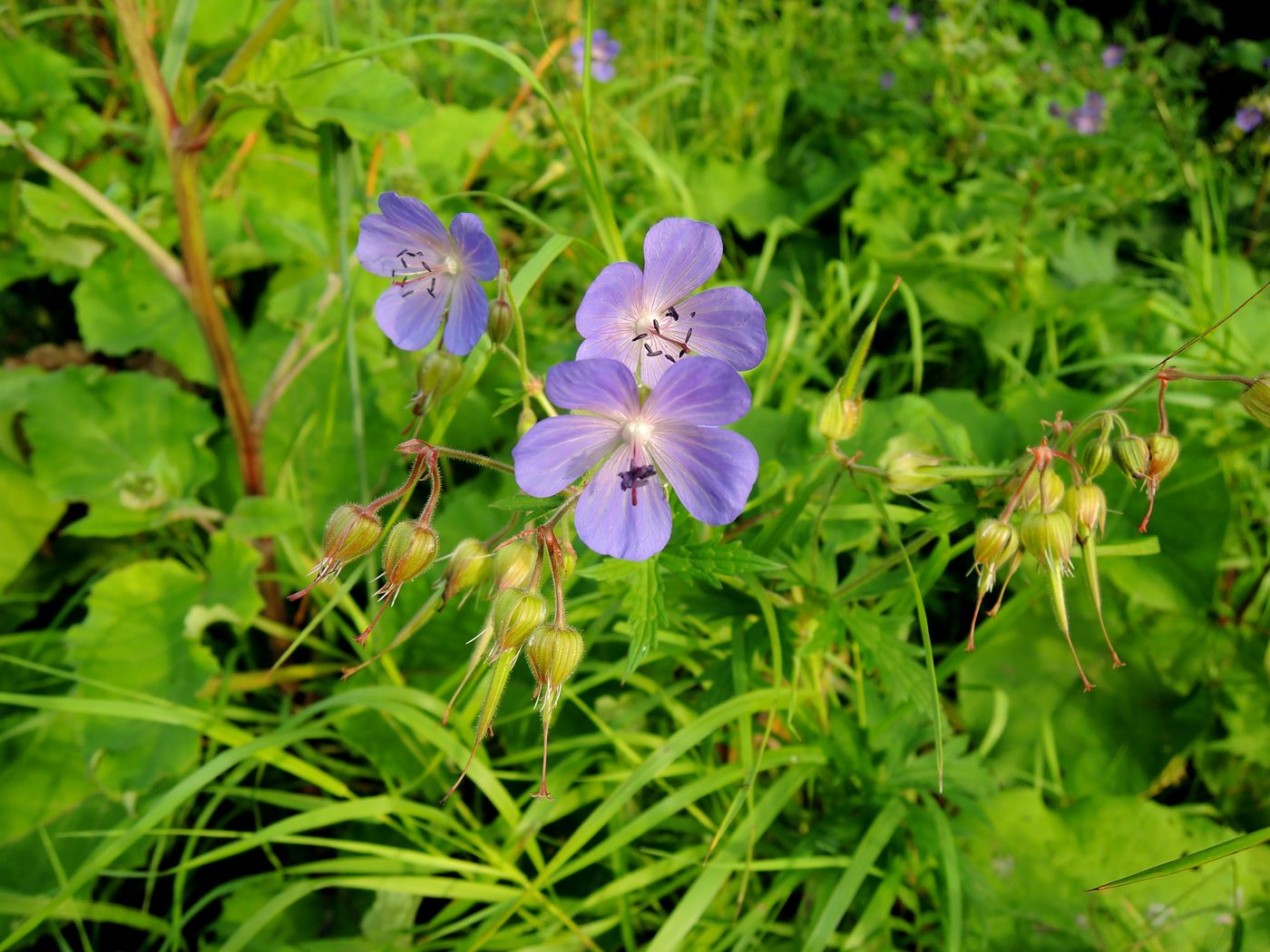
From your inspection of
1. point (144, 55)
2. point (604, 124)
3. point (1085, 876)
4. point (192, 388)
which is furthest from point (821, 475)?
point (604, 124)

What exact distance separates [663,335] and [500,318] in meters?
0.22

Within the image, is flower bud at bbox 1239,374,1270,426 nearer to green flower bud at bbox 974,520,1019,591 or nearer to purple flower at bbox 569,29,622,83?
green flower bud at bbox 974,520,1019,591

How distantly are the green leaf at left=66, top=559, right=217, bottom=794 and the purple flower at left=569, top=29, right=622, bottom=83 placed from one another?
2246 mm

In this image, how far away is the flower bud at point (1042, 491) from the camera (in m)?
1.09

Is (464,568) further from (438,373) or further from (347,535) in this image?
(438,373)

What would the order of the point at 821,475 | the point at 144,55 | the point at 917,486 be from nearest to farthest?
1. the point at 917,486
2. the point at 821,475
3. the point at 144,55

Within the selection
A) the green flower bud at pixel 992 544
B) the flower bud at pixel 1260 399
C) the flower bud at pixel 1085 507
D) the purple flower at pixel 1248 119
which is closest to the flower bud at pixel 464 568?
the green flower bud at pixel 992 544

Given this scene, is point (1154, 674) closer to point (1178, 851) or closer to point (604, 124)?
point (1178, 851)

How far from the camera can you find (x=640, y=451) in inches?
39.2

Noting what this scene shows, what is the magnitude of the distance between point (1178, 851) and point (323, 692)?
1732 mm

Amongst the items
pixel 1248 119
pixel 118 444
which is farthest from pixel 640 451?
pixel 1248 119

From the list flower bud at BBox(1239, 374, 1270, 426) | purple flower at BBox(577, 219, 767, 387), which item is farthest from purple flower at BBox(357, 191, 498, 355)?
flower bud at BBox(1239, 374, 1270, 426)

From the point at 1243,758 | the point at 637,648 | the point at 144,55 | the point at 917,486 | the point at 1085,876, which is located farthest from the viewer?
the point at 1243,758

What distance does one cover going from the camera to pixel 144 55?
57.6 inches
